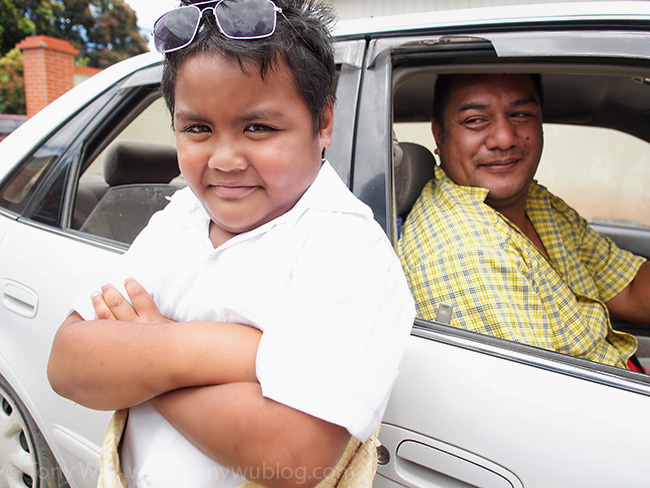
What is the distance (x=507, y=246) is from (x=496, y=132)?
51 cm

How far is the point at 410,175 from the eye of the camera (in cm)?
187

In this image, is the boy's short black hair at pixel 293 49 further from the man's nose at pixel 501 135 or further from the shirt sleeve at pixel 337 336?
the man's nose at pixel 501 135

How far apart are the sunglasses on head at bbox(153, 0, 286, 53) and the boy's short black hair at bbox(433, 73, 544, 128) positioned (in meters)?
1.10

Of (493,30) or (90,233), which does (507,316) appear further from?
(90,233)

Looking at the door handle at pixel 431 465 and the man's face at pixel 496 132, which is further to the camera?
the man's face at pixel 496 132

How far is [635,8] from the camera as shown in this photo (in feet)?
3.93

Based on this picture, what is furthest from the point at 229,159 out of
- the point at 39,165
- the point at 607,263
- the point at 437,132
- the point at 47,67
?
the point at 47,67

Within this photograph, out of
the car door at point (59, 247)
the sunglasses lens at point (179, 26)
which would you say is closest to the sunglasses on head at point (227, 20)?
the sunglasses lens at point (179, 26)

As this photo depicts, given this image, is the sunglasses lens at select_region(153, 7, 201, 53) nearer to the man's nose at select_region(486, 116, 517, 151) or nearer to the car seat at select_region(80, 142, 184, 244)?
the car seat at select_region(80, 142, 184, 244)

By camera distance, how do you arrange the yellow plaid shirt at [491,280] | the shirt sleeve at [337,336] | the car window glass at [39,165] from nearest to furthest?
→ the shirt sleeve at [337,336]
the yellow plaid shirt at [491,280]
the car window glass at [39,165]

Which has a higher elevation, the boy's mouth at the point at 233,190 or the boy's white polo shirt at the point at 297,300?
the boy's mouth at the point at 233,190

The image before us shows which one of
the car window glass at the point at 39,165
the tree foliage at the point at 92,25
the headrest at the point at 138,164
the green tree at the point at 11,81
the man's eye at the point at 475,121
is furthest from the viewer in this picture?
the tree foliage at the point at 92,25

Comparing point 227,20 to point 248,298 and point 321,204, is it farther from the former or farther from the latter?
point 248,298

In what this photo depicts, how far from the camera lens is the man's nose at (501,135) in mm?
1769
